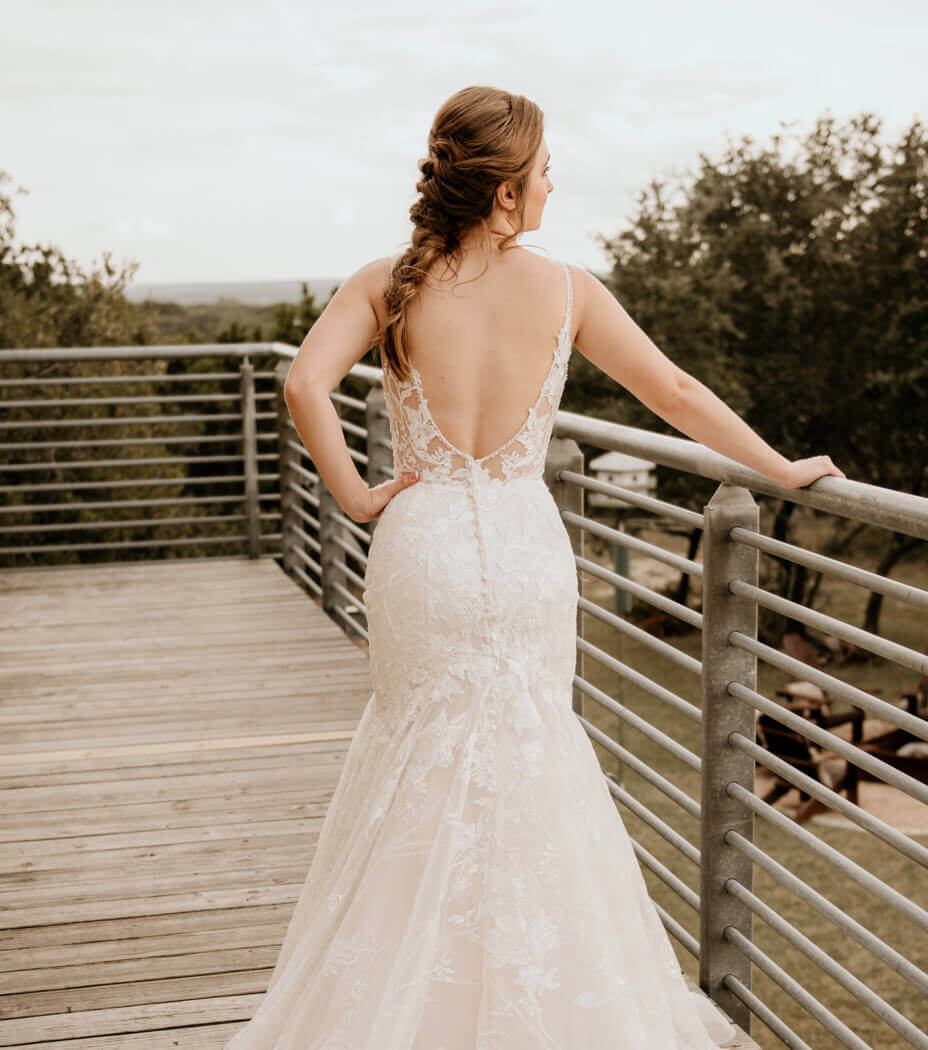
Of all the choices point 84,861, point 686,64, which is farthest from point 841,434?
point 84,861

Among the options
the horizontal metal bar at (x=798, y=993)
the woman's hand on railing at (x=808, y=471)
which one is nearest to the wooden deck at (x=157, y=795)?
the horizontal metal bar at (x=798, y=993)

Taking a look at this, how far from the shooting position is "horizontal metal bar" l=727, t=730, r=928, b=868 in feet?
6.38

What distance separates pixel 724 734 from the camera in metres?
2.63

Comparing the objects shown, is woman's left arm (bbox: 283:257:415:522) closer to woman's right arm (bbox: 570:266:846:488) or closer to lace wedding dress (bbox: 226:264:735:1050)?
lace wedding dress (bbox: 226:264:735:1050)

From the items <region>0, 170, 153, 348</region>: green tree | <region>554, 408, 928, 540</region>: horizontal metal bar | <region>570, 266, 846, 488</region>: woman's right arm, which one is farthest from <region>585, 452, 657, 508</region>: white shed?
<region>570, 266, 846, 488</region>: woman's right arm

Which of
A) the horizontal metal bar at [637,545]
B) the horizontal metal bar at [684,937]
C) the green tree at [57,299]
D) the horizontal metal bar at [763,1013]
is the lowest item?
the horizontal metal bar at [684,937]

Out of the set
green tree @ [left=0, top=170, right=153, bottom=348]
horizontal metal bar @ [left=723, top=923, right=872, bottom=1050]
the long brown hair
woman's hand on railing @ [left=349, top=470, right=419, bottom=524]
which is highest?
green tree @ [left=0, top=170, right=153, bottom=348]

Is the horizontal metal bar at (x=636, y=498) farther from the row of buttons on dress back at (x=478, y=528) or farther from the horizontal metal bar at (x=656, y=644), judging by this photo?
the row of buttons on dress back at (x=478, y=528)

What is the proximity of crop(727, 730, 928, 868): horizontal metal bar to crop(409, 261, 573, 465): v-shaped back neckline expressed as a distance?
75 centimetres

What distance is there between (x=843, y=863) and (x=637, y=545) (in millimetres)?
923

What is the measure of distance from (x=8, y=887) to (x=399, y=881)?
5.61 feet

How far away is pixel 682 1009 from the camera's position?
2375 mm

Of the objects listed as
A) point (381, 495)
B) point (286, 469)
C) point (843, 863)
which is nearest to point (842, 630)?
point (843, 863)

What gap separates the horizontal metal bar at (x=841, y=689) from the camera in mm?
1927
